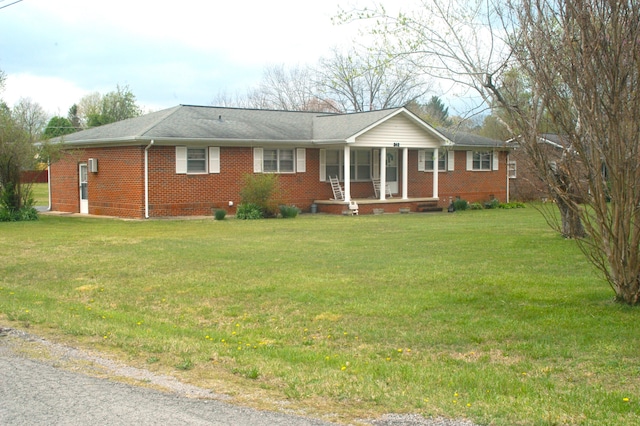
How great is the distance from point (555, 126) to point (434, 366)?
3.51 m

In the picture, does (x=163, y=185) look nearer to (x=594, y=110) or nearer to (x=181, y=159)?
(x=181, y=159)

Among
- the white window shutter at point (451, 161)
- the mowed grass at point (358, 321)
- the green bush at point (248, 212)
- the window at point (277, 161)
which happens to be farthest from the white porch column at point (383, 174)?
the mowed grass at point (358, 321)

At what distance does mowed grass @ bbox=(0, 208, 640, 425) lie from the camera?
6.14 meters

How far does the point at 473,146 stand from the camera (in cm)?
3462

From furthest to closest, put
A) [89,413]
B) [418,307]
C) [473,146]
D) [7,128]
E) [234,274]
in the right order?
[473,146] → [7,128] → [234,274] → [418,307] → [89,413]

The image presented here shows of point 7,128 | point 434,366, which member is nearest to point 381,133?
point 7,128

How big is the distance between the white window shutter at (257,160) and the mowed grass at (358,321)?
459 inches

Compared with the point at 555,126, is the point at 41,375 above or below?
below

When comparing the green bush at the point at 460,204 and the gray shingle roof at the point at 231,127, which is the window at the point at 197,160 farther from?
the green bush at the point at 460,204

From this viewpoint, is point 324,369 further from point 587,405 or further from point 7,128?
point 7,128

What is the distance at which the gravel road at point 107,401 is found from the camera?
5410mm

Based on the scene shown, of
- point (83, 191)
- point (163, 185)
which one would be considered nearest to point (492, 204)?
point (163, 185)

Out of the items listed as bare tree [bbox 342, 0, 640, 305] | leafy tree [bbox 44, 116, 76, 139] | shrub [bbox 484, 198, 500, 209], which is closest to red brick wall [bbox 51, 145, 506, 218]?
shrub [bbox 484, 198, 500, 209]

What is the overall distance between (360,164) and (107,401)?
2736 cm
